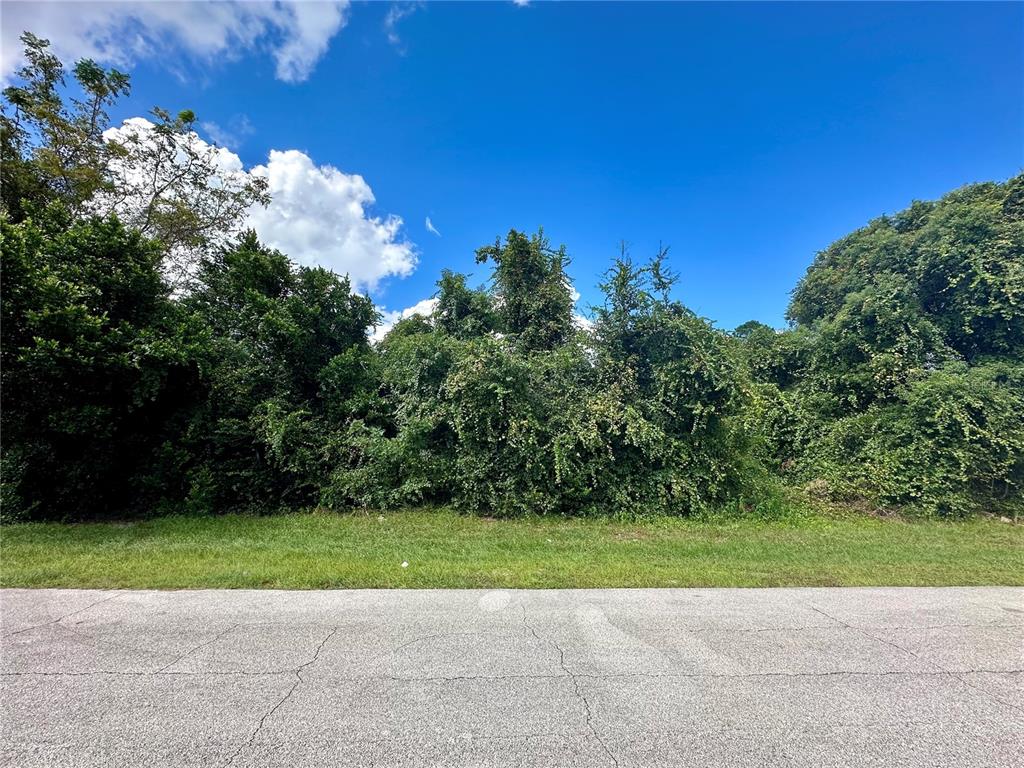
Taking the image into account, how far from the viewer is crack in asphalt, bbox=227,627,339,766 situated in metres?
2.28

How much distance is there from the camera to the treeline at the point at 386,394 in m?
8.03

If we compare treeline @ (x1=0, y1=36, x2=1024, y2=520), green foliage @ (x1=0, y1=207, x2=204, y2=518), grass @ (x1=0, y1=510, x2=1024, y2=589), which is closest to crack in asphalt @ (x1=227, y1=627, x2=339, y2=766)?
grass @ (x1=0, y1=510, x2=1024, y2=589)

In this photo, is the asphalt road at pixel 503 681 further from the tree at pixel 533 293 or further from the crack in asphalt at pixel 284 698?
the tree at pixel 533 293

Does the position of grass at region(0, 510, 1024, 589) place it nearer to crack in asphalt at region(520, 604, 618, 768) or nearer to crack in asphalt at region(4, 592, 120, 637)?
crack in asphalt at region(4, 592, 120, 637)

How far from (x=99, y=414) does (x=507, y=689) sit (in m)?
9.18

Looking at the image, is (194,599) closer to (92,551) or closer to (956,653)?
(92,551)

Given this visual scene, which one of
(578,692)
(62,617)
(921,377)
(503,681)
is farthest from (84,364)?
(921,377)

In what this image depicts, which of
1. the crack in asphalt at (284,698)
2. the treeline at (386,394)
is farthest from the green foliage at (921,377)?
the crack in asphalt at (284,698)

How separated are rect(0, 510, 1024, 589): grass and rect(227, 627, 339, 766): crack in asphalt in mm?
1415

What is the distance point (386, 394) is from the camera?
10.9 meters

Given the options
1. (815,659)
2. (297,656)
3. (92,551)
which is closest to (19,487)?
(92,551)

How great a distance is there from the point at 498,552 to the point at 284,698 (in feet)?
12.6

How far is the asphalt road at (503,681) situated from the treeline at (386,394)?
4780 millimetres

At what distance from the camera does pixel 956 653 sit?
3.40 metres
